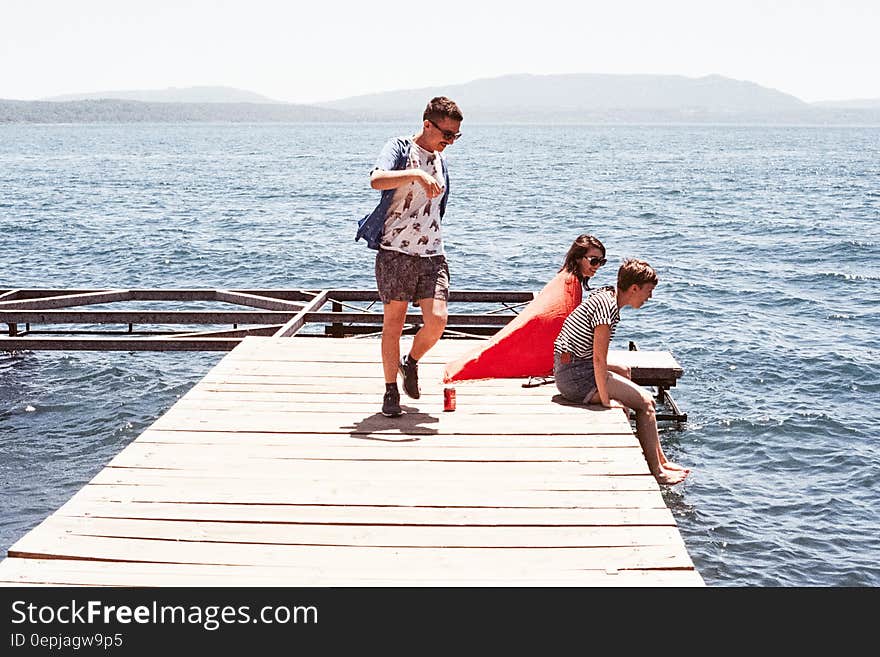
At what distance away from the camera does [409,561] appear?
4.81 meters

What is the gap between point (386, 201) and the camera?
267 inches

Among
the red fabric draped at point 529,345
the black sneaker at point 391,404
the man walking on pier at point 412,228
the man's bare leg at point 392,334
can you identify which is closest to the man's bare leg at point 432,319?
the man walking on pier at point 412,228

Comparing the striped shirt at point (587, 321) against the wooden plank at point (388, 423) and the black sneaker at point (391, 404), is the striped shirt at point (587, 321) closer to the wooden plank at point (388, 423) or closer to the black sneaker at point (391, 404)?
the wooden plank at point (388, 423)

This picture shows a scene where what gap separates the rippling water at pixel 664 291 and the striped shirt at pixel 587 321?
2.70m

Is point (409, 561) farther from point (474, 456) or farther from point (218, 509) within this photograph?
point (474, 456)

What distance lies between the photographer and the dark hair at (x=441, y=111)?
647 centimetres

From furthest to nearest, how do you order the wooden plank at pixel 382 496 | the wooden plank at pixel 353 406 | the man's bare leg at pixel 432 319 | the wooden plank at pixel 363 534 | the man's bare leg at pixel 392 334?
1. the wooden plank at pixel 353 406
2. the man's bare leg at pixel 432 319
3. the man's bare leg at pixel 392 334
4. the wooden plank at pixel 382 496
5. the wooden plank at pixel 363 534

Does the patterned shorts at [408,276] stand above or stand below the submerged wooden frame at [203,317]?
above

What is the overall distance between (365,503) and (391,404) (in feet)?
5.94

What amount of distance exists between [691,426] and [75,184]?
60.9 m

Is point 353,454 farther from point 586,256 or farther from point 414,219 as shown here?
point 586,256

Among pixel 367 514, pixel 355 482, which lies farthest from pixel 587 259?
pixel 367 514

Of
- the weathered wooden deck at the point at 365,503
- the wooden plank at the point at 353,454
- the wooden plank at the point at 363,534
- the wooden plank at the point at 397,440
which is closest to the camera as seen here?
the weathered wooden deck at the point at 365,503
